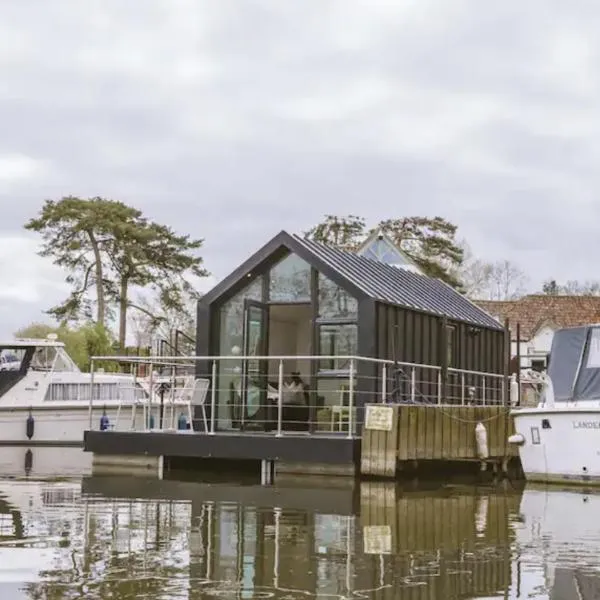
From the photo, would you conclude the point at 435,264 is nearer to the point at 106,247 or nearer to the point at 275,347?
the point at 106,247

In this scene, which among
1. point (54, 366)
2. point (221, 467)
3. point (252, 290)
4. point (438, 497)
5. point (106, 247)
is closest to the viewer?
point (438, 497)

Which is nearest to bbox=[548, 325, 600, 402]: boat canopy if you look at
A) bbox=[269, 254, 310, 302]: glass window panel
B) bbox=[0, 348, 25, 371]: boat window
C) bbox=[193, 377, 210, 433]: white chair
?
bbox=[269, 254, 310, 302]: glass window panel

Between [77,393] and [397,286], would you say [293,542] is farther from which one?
[77,393]

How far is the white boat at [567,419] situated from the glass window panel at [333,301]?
340cm

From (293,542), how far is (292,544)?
0.13m

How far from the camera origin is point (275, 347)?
20156 mm

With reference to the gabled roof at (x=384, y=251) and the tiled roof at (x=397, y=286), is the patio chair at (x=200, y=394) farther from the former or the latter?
the gabled roof at (x=384, y=251)

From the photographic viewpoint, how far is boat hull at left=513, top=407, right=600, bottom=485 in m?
16.1

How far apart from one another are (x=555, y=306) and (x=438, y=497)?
35615mm

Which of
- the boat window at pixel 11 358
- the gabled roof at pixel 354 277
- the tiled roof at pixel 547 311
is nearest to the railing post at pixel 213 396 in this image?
the gabled roof at pixel 354 277

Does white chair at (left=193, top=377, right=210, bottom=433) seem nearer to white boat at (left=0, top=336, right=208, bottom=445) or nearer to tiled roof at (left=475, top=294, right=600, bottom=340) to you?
white boat at (left=0, top=336, right=208, bottom=445)

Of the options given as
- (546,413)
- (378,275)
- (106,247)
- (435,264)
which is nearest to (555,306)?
(435,264)

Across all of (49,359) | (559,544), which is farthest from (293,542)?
(49,359)

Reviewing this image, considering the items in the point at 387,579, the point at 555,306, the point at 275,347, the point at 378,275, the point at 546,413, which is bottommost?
the point at 387,579
